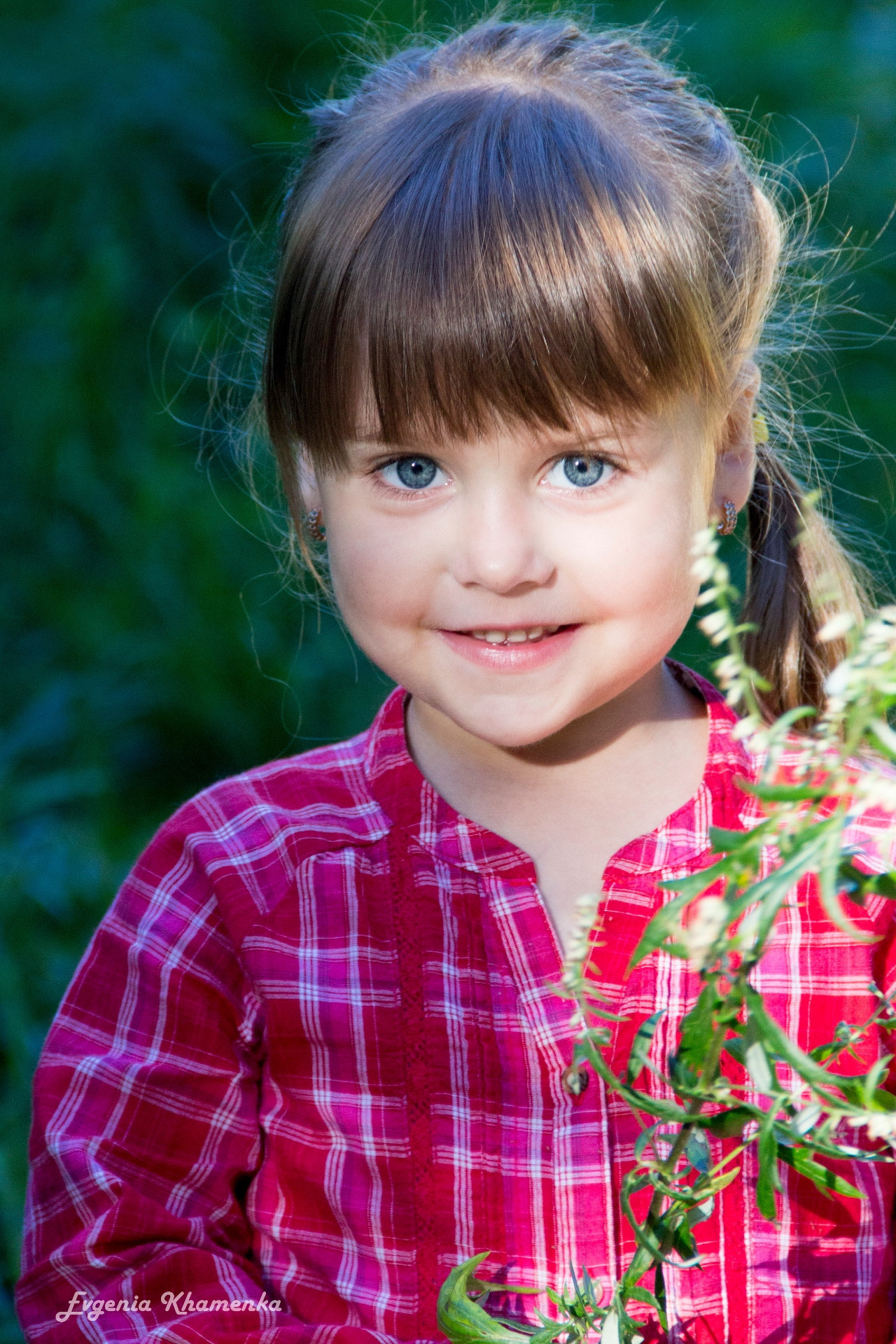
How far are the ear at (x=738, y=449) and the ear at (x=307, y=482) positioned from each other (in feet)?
1.13

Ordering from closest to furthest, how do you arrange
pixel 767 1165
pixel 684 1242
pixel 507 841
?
pixel 767 1165
pixel 684 1242
pixel 507 841

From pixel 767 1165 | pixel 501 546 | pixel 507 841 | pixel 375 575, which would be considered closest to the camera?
pixel 767 1165

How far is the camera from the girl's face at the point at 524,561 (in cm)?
116

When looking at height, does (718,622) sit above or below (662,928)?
above

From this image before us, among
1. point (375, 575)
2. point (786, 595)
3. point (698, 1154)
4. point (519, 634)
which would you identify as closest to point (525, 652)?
point (519, 634)

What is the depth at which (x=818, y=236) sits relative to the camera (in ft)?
10.0

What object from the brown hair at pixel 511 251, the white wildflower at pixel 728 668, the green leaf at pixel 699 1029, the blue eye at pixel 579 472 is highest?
the brown hair at pixel 511 251

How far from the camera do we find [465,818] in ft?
4.42

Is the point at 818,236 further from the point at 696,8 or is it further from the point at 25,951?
the point at 25,951

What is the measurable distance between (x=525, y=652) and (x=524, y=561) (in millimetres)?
101

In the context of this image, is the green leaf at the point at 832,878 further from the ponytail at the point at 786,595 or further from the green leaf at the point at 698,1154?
the ponytail at the point at 786,595

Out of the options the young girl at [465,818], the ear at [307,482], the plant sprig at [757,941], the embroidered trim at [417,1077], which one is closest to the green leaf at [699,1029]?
the plant sprig at [757,941]

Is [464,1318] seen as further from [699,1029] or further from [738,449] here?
[738,449]

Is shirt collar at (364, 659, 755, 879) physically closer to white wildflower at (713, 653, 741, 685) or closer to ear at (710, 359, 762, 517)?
ear at (710, 359, 762, 517)
